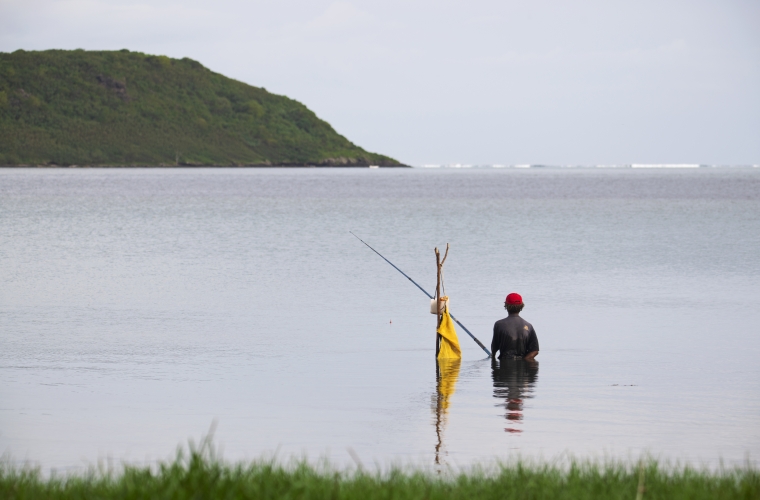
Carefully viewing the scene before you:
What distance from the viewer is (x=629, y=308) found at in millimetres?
21438

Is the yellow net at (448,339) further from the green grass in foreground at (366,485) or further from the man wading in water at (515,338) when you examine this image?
the green grass in foreground at (366,485)

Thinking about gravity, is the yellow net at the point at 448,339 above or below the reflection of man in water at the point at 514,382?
above

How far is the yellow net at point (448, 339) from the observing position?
14.6m

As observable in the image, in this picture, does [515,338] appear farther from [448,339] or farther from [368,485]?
[368,485]

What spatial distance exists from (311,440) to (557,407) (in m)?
3.12

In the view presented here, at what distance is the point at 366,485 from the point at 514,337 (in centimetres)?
750

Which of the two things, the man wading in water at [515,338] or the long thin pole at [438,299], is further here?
the long thin pole at [438,299]

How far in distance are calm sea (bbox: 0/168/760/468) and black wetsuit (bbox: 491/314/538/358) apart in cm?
28

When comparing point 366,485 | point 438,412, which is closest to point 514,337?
point 438,412

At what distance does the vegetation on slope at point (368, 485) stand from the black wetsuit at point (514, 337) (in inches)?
246

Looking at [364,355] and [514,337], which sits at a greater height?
[514,337]

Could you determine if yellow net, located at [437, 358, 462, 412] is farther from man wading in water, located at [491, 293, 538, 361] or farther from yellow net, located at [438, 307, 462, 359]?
man wading in water, located at [491, 293, 538, 361]

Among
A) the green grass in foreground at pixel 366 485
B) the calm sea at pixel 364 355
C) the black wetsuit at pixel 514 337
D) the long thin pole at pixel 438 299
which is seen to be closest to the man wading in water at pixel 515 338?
the black wetsuit at pixel 514 337

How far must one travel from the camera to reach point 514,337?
13.9 metres
